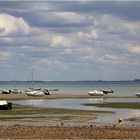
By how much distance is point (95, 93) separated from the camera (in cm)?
13612

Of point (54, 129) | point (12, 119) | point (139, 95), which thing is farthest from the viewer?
point (139, 95)

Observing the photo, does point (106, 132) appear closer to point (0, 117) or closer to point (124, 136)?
point (124, 136)

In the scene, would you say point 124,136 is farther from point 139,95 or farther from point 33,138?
point 139,95

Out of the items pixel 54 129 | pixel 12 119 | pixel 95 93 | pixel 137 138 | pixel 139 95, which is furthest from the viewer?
pixel 95 93

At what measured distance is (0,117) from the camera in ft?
180

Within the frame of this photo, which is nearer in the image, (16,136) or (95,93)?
(16,136)

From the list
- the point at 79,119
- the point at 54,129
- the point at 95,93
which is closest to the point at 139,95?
→ the point at 95,93

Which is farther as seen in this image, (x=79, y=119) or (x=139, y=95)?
(x=139, y=95)

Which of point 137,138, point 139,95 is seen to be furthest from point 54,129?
point 139,95

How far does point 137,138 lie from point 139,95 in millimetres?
95072

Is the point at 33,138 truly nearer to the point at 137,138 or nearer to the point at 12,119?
the point at 137,138

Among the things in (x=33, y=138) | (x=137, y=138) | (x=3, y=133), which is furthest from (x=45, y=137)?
(x=137, y=138)

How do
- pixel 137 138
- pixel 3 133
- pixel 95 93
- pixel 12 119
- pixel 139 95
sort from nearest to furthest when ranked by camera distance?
pixel 137 138 → pixel 3 133 → pixel 12 119 → pixel 139 95 → pixel 95 93

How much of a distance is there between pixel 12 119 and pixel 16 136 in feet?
61.0
